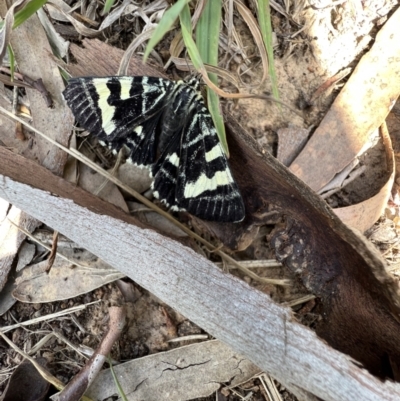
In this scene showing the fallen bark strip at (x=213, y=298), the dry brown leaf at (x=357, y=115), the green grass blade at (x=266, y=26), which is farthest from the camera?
the dry brown leaf at (x=357, y=115)

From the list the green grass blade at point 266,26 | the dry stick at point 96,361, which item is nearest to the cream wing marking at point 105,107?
the green grass blade at point 266,26

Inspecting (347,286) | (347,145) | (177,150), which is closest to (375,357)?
(347,286)

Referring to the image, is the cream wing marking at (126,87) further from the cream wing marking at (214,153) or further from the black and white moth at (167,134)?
the cream wing marking at (214,153)

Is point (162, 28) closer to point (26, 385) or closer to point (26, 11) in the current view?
point (26, 11)

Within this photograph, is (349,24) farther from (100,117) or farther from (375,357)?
(375,357)

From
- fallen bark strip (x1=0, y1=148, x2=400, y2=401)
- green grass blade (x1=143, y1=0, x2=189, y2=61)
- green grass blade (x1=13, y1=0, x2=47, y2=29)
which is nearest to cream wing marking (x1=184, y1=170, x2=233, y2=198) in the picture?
fallen bark strip (x1=0, y1=148, x2=400, y2=401)

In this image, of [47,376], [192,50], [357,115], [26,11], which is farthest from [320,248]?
[26,11]
